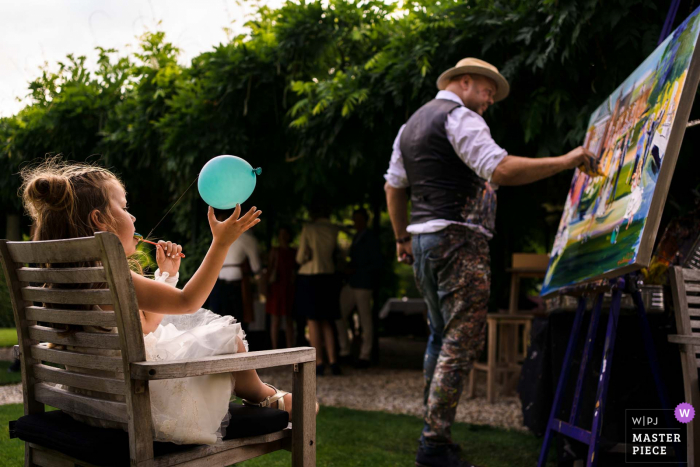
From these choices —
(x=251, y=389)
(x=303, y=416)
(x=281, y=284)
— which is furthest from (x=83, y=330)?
(x=281, y=284)

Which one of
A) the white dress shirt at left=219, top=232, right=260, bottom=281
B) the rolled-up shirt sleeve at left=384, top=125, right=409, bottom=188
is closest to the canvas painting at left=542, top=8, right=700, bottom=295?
the rolled-up shirt sleeve at left=384, top=125, right=409, bottom=188

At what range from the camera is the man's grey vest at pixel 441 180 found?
2980mm

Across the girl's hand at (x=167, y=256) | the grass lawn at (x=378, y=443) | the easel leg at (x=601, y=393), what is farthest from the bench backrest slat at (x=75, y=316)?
the easel leg at (x=601, y=393)

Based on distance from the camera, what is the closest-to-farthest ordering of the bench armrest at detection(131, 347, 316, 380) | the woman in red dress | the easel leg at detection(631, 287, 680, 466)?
the bench armrest at detection(131, 347, 316, 380), the easel leg at detection(631, 287, 680, 466), the woman in red dress

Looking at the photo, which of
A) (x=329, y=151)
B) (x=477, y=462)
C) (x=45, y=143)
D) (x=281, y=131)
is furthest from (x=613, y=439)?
(x=45, y=143)

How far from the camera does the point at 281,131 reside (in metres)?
5.94

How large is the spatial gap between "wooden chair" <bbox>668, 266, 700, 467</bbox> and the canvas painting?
0.30 meters

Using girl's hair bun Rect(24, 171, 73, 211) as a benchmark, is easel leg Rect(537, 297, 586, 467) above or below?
below

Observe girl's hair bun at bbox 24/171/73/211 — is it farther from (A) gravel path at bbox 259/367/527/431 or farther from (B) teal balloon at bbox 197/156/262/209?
(A) gravel path at bbox 259/367/527/431

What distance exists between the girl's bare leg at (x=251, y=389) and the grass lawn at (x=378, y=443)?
142cm

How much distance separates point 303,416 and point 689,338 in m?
1.41

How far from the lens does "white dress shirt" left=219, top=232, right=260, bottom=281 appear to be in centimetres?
635

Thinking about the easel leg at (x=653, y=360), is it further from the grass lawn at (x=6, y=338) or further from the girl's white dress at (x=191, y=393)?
the grass lawn at (x=6, y=338)

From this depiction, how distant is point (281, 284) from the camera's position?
7172mm
